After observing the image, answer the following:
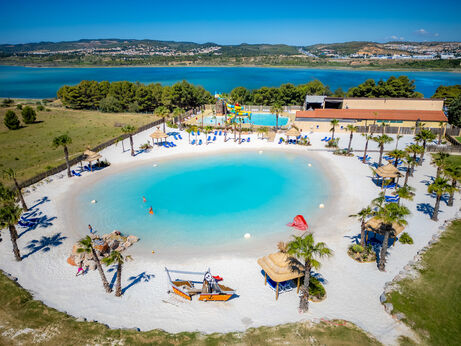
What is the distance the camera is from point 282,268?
17.1 meters

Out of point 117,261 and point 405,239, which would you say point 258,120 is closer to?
point 405,239

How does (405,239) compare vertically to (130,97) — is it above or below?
below

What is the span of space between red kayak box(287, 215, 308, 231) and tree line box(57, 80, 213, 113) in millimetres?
54117

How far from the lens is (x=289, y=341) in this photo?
45.9 ft

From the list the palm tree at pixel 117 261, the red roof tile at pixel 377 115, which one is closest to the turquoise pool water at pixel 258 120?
the red roof tile at pixel 377 115

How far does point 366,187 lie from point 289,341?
854 inches

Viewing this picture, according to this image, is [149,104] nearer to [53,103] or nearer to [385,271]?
→ [53,103]

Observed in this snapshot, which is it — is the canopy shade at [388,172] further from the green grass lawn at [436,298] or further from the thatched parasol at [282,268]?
the thatched parasol at [282,268]

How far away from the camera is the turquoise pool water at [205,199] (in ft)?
80.2

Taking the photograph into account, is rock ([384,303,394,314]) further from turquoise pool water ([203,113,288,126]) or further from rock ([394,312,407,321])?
turquoise pool water ([203,113,288,126])

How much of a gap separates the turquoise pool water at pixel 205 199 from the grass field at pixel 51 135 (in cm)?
1240

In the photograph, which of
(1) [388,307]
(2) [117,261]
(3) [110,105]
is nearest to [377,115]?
(1) [388,307]

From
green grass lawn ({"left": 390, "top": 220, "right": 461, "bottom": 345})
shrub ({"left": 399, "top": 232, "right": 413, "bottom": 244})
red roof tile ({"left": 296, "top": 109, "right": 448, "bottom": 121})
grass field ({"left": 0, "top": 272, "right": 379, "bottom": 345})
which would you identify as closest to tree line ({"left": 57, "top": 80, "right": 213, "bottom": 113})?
red roof tile ({"left": 296, "top": 109, "right": 448, "bottom": 121})

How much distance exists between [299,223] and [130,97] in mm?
64432
